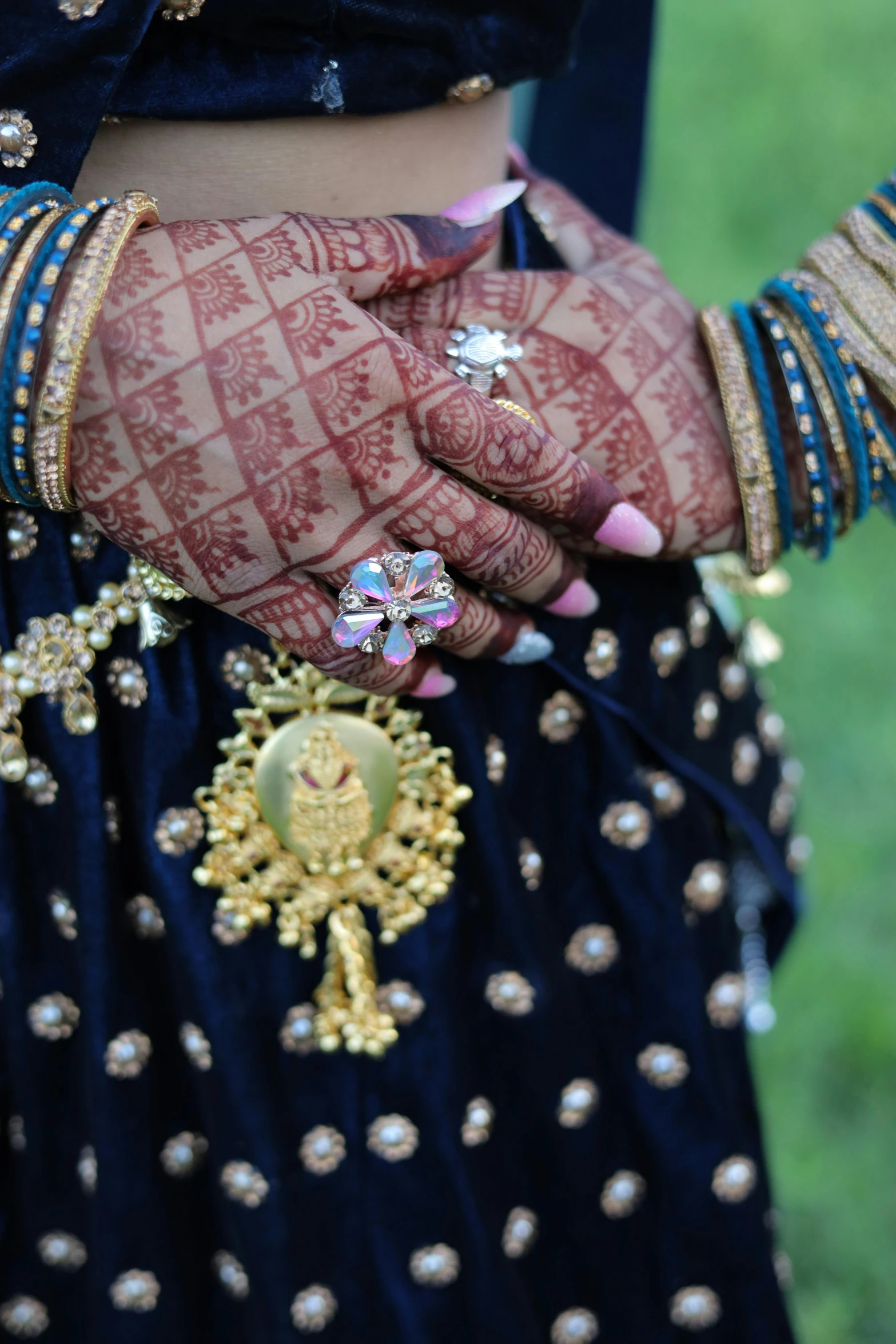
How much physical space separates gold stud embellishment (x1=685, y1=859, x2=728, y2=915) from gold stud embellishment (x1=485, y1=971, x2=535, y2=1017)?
0.63 feet

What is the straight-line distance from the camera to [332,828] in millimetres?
886

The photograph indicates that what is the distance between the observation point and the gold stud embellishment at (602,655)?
95 cm

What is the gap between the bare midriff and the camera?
0.83m

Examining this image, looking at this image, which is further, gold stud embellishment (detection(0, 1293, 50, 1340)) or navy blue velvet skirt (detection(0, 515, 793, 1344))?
gold stud embellishment (detection(0, 1293, 50, 1340))

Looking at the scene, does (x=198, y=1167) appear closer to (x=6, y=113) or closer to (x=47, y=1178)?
(x=47, y=1178)

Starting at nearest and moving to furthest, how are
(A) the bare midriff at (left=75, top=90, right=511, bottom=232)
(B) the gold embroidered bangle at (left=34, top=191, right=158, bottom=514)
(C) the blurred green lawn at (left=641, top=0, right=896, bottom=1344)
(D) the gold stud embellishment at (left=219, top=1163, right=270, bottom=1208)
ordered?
(B) the gold embroidered bangle at (left=34, top=191, right=158, bottom=514) → (A) the bare midriff at (left=75, top=90, right=511, bottom=232) → (D) the gold stud embellishment at (left=219, top=1163, right=270, bottom=1208) → (C) the blurred green lawn at (left=641, top=0, right=896, bottom=1344)

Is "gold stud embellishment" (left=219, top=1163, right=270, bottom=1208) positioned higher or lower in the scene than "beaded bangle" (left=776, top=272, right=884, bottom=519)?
lower

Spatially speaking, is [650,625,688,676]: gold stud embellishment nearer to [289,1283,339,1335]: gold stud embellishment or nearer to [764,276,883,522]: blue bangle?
[764,276,883,522]: blue bangle

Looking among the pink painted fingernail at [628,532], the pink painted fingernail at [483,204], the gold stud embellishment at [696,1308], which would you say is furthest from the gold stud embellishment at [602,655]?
the gold stud embellishment at [696,1308]

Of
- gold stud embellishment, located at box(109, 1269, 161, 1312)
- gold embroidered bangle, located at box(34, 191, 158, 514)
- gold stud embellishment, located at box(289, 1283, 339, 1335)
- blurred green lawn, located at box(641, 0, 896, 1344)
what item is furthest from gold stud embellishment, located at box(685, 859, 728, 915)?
blurred green lawn, located at box(641, 0, 896, 1344)

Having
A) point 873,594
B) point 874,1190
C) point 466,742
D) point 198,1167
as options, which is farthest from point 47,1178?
point 873,594

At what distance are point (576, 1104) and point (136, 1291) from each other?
0.39 m

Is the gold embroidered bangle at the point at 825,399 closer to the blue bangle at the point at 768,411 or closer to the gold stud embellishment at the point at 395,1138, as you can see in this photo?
the blue bangle at the point at 768,411

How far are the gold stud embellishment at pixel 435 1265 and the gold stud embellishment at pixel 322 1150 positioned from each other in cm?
10
